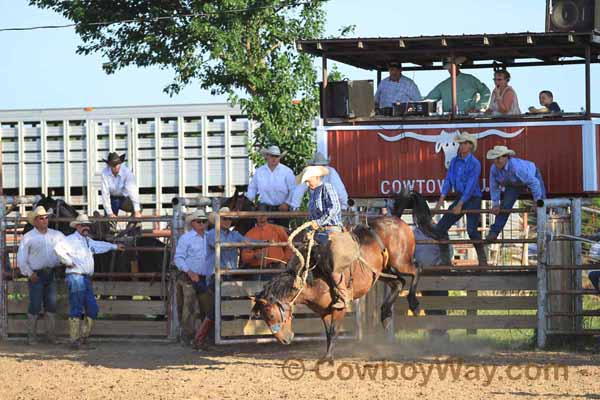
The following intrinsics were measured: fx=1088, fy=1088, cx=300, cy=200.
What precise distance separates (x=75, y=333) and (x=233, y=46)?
9.76 meters

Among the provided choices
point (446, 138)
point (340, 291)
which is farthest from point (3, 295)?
point (446, 138)

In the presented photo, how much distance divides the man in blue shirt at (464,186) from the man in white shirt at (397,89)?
66.8 inches

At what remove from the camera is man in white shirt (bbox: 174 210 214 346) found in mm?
13445

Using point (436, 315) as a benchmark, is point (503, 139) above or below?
above

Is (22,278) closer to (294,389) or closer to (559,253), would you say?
(294,389)

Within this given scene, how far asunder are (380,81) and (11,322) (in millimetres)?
6767

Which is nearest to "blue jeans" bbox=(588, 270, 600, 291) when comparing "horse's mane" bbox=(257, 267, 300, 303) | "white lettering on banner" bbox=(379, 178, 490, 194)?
"white lettering on banner" bbox=(379, 178, 490, 194)

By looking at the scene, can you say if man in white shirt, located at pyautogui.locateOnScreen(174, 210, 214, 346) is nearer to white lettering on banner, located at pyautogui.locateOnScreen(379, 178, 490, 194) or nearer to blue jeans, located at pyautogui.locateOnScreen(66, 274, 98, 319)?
blue jeans, located at pyautogui.locateOnScreen(66, 274, 98, 319)

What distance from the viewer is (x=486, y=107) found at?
15.9m

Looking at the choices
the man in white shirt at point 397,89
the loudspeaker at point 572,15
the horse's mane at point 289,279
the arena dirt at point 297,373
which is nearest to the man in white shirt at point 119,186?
the arena dirt at point 297,373

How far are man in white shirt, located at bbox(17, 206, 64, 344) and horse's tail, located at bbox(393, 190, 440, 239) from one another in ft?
14.0

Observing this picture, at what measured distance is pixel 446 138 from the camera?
1552 centimetres

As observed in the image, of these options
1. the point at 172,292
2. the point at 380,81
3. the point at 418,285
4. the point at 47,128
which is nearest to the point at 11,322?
the point at 172,292

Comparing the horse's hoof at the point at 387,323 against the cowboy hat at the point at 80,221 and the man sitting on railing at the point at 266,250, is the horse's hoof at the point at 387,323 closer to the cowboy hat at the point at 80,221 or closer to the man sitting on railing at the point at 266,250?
the man sitting on railing at the point at 266,250
